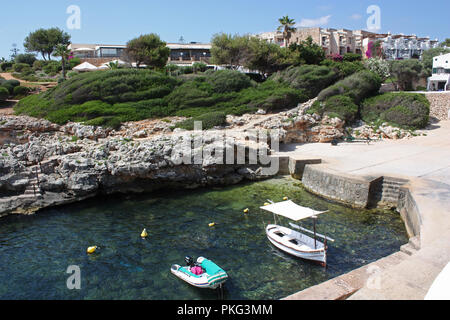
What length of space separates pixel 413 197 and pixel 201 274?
1213 centimetres

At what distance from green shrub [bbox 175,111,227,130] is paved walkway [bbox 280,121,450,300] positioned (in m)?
6.71

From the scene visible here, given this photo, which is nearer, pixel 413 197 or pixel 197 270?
pixel 197 270

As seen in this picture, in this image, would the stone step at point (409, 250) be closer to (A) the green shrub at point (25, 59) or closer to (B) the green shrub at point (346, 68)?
(B) the green shrub at point (346, 68)

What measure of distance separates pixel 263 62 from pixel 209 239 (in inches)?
1400

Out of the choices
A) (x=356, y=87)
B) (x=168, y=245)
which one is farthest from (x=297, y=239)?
(x=356, y=87)

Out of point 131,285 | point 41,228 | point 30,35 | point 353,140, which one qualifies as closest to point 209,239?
point 131,285

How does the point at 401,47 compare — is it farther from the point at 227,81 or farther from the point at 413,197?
the point at 413,197

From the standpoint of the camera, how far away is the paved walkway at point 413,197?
9773mm

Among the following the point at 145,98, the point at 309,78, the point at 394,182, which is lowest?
the point at 394,182

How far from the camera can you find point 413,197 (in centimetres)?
1752

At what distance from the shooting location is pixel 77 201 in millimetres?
22812

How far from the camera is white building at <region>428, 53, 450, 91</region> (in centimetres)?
5164

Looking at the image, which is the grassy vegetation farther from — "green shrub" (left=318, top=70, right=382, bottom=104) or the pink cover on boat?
the pink cover on boat
